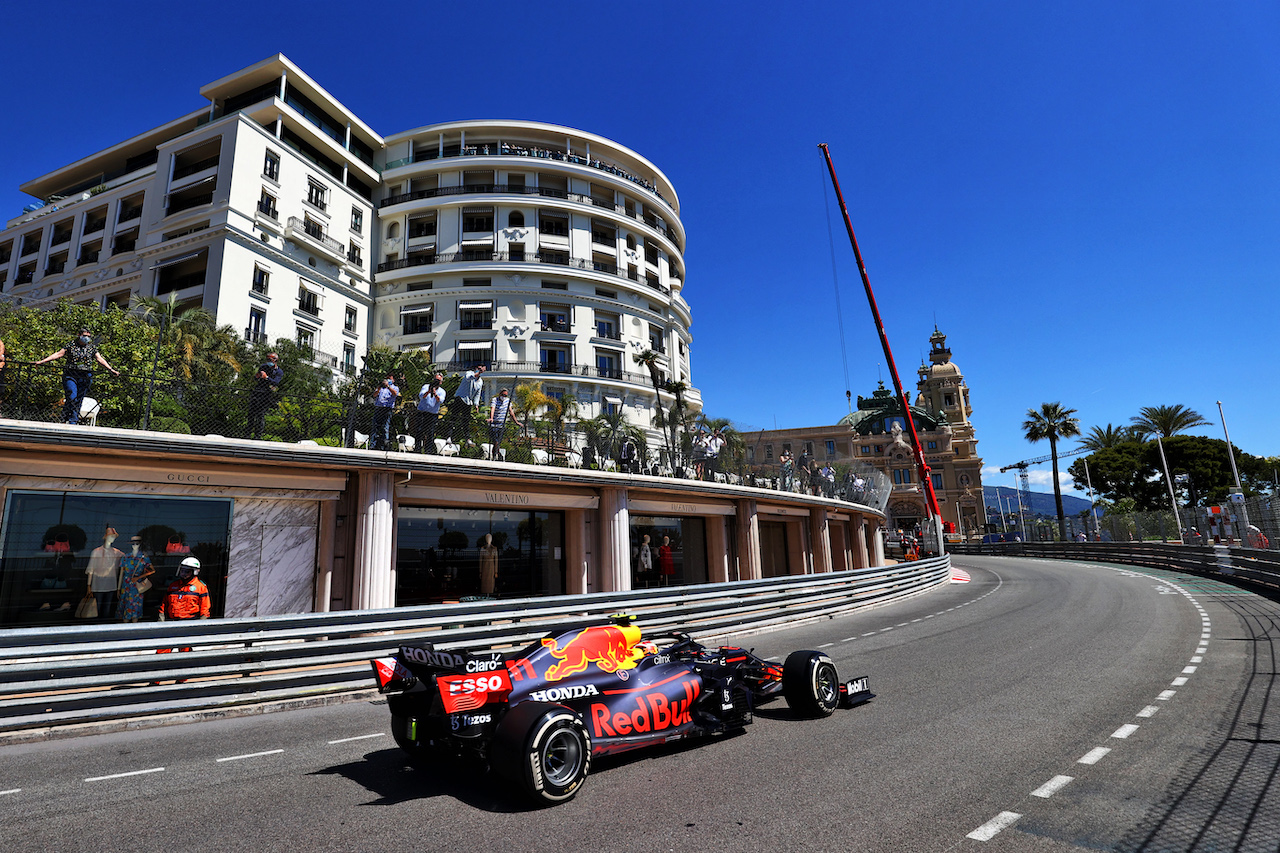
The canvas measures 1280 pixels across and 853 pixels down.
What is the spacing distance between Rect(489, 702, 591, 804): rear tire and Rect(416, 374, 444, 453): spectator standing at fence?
8.58 metres

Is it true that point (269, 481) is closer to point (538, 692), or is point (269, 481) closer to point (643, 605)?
point (643, 605)

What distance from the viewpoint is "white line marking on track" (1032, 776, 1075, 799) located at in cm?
446

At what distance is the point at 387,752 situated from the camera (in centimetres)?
592

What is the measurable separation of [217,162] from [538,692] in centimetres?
5083

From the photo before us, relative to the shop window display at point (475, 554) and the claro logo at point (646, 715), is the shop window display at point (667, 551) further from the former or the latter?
the claro logo at point (646, 715)

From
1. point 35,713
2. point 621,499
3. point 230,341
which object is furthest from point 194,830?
point 230,341

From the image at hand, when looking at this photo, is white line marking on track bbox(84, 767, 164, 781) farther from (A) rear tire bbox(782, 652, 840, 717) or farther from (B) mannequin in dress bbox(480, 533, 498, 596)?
(B) mannequin in dress bbox(480, 533, 498, 596)

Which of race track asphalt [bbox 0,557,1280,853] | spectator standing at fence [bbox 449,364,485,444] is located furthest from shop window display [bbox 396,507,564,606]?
race track asphalt [bbox 0,557,1280,853]

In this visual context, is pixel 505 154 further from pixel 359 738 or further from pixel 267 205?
pixel 359 738

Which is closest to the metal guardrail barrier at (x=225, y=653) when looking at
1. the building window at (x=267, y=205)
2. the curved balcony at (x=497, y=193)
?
the building window at (x=267, y=205)

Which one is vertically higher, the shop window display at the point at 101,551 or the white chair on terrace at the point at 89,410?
the white chair on terrace at the point at 89,410

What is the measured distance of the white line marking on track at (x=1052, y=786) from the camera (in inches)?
175

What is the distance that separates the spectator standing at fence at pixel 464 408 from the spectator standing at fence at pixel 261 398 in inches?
130

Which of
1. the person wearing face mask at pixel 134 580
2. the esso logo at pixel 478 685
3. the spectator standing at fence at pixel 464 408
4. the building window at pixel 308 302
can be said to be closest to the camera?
the esso logo at pixel 478 685
